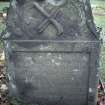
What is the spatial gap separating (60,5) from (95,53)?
78 cm

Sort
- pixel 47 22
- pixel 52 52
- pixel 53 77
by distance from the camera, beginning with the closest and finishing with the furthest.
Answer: pixel 47 22, pixel 52 52, pixel 53 77

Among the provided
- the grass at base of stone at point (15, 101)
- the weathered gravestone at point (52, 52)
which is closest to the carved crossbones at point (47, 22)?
the weathered gravestone at point (52, 52)

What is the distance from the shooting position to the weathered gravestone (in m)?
4.51

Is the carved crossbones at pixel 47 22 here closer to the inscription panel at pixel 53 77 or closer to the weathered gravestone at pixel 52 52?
the weathered gravestone at pixel 52 52

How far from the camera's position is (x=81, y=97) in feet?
16.2

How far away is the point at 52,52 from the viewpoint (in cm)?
468

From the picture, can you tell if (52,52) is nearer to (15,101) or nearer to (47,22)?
(47,22)

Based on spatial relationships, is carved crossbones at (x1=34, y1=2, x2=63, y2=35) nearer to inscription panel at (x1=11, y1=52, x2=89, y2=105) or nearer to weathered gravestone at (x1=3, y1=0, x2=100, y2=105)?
weathered gravestone at (x1=3, y1=0, x2=100, y2=105)

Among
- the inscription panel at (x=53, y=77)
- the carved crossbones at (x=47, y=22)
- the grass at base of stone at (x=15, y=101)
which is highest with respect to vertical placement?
the carved crossbones at (x=47, y=22)

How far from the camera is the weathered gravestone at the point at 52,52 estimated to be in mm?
4508

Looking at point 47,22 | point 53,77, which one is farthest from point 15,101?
point 47,22

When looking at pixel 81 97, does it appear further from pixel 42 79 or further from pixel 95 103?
pixel 42 79

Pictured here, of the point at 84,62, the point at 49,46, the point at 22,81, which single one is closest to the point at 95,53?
the point at 84,62

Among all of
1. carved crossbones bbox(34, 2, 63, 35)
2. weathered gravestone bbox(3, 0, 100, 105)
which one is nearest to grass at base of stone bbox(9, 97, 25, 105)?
weathered gravestone bbox(3, 0, 100, 105)
